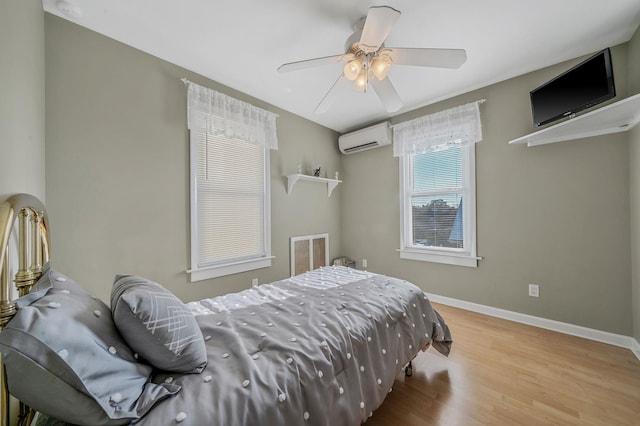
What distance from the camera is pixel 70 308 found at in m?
0.70

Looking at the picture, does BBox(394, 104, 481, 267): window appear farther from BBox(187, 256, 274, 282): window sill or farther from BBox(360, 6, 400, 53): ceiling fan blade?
BBox(187, 256, 274, 282): window sill

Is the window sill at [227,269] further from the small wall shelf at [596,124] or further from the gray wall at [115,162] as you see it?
the small wall shelf at [596,124]

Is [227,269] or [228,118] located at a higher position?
[228,118]

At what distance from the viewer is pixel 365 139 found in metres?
3.56

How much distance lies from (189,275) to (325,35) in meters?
2.47

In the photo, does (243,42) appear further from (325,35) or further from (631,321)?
(631,321)

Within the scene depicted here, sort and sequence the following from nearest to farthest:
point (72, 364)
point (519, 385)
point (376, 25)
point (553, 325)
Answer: point (72, 364) → point (376, 25) → point (519, 385) → point (553, 325)

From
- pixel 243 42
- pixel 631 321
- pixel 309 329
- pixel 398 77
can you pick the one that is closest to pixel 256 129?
pixel 243 42

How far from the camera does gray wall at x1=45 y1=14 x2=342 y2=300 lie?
170 cm

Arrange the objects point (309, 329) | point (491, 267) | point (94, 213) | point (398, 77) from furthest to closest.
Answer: point (491, 267), point (398, 77), point (94, 213), point (309, 329)

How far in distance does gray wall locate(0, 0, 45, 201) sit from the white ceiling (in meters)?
0.53

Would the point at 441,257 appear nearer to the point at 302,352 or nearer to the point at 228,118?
the point at 302,352

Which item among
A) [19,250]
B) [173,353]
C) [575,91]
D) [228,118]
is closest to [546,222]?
[575,91]

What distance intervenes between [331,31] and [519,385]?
9.56 ft
